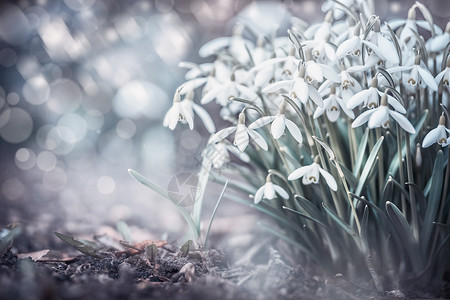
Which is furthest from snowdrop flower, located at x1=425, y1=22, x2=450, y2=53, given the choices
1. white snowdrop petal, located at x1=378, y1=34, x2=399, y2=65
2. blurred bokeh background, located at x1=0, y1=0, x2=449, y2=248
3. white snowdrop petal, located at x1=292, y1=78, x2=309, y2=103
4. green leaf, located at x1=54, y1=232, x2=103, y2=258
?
blurred bokeh background, located at x1=0, y1=0, x2=449, y2=248

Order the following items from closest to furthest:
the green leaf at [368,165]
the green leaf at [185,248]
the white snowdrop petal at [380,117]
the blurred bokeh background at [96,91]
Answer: the white snowdrop petal at [380,117] → the green leaf at [368,165] → the green leaf at [185,248] → the blurred bokeh background at [96,91]

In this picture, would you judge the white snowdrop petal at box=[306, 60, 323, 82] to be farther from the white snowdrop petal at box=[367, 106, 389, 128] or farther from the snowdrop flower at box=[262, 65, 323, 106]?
the white snowdrop petal at box=[367, 106, 389, 128]

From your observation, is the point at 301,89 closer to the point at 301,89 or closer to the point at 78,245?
the point at 301,89

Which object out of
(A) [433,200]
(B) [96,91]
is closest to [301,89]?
(A) [433,200]

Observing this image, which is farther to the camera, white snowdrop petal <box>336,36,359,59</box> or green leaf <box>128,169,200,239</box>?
green leaf <box>128,169,200,239</box>

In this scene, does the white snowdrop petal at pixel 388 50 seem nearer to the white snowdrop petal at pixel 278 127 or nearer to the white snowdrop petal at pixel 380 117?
the white snowdrop petal at pixel 380 117

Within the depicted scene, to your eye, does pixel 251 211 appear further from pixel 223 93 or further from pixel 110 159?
pixel 110 159

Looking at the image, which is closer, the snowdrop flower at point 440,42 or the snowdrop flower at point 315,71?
the snowdrop flower at point 315,71

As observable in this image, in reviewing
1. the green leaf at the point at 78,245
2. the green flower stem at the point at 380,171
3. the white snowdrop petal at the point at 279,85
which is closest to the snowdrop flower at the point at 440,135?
the green flower stem at the point at 380,171
